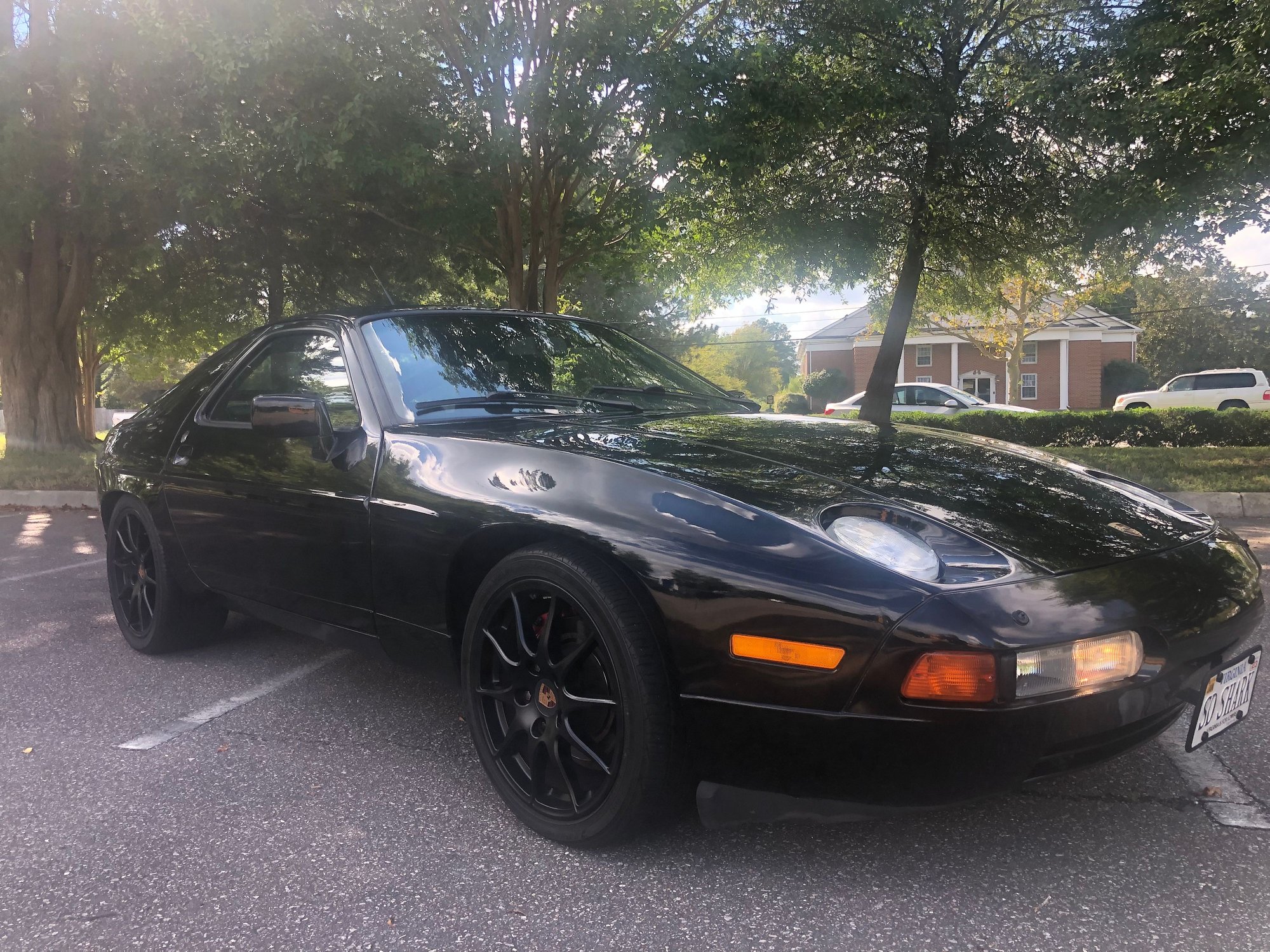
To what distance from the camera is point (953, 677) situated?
181cm

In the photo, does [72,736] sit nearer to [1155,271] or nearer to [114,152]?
[114,152]

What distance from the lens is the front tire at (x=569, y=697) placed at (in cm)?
205

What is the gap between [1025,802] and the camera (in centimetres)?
241

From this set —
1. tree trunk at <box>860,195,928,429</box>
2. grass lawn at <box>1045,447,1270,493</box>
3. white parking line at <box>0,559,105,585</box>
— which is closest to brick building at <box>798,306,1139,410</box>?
tree trunk at <box>860,195,928,429</box>

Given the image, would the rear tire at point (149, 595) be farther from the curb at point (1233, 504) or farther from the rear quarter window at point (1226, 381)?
the rear quarter window at point (1226, 381)

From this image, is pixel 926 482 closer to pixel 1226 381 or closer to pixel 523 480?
pixel 523 480

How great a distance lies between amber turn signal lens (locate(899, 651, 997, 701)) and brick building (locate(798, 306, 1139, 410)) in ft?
126

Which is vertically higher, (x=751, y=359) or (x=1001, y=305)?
(x=751, y=359)

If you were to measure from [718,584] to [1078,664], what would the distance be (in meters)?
0.73

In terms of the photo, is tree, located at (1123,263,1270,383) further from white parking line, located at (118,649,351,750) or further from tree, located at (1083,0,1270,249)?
white parking line, located at (118,649,351,750)

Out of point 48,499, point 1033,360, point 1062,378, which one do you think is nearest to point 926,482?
point 48,499

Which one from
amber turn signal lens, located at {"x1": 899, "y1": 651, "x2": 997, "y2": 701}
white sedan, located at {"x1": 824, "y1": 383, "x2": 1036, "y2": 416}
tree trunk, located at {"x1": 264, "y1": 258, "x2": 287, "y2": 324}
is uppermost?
tree trunk, located at {"x1": 264, "y1": 258, "x2": 287, "y2": 324}

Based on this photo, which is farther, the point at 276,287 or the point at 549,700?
the point at 276,287

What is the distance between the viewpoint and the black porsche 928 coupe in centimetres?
186
